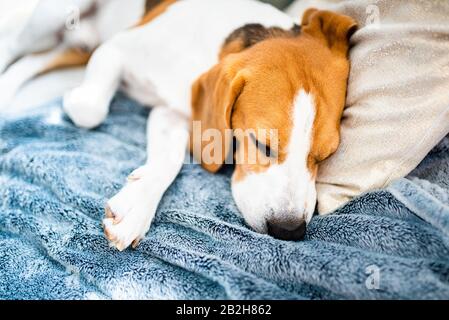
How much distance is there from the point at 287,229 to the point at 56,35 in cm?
165

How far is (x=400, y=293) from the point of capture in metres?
1.29

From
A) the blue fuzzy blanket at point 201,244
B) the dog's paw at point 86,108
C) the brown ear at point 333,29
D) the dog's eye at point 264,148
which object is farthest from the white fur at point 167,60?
the dog's eye at point 264,148

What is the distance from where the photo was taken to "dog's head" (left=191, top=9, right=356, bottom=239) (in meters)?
1.67

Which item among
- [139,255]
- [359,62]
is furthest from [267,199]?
[359,62]

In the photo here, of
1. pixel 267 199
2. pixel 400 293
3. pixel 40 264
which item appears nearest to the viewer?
pixel 400 293

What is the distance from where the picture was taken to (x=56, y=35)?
8.39 feet

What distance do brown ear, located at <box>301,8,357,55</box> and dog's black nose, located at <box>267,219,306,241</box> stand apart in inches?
27.2

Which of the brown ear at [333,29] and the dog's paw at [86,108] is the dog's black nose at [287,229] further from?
the dog's paw at [86,108]

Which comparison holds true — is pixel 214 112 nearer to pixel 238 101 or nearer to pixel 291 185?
pixel 238 101

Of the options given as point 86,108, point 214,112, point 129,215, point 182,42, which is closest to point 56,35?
point 86,108

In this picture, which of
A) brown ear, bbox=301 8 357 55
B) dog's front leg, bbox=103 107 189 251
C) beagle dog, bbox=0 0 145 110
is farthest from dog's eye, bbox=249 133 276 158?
beagle dog, bbox=0 0 145 110

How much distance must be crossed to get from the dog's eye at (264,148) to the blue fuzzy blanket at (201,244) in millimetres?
227

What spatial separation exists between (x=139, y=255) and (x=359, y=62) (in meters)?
1.01

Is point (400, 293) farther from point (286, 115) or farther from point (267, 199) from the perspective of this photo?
point (286, 115)
